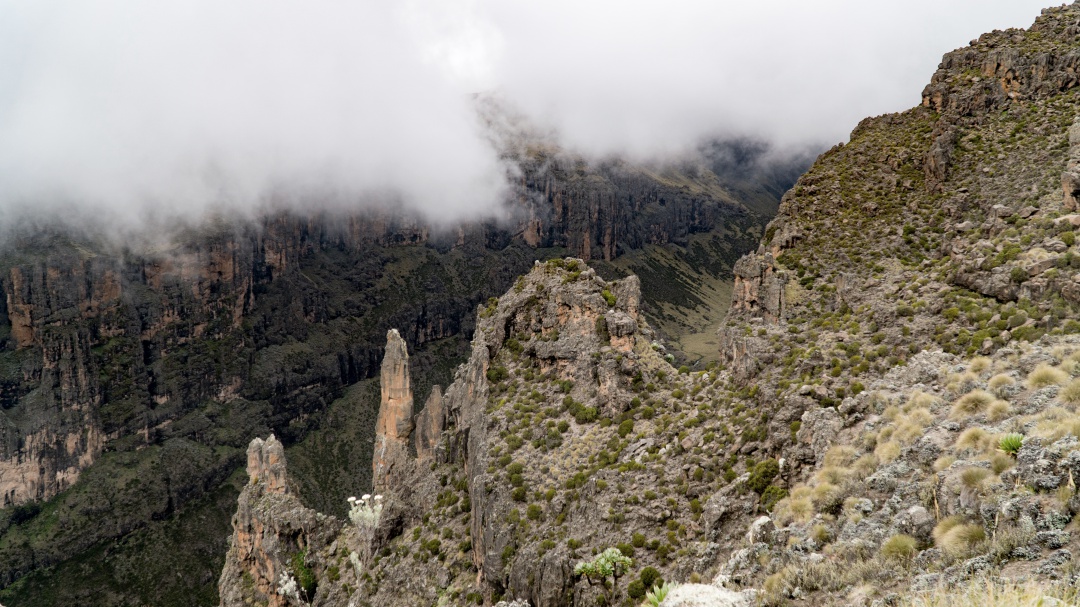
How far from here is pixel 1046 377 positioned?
1795cm

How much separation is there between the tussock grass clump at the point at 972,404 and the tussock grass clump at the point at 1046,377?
3.56ft

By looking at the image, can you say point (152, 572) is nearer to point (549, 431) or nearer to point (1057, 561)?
point (549, 431)

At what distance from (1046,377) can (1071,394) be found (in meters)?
2.15

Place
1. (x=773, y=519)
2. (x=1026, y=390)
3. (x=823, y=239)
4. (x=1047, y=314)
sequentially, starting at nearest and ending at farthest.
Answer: (x=1026, y=390)
(x=773, y=519)
(x=1047, y=314)
(x=823, y=239)


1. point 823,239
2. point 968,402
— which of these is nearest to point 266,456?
point 823,239

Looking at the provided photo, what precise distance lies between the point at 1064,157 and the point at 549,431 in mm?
38730

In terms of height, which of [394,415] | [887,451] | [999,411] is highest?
[999,411]

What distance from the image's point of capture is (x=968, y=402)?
62.5 ft

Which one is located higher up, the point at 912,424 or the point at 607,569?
the point at 912,424

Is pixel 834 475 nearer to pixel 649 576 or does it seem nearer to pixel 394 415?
pixel 649 576

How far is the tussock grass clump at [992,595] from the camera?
9.41 m

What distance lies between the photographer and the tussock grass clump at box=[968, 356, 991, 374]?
21438mm

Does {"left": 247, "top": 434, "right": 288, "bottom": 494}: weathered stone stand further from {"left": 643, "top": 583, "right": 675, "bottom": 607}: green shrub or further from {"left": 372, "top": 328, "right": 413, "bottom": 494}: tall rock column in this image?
{"left": 643, "top": 583, "right": 675, "bottom": 607}: green shrub

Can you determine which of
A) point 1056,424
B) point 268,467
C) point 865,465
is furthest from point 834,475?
point 268,467
